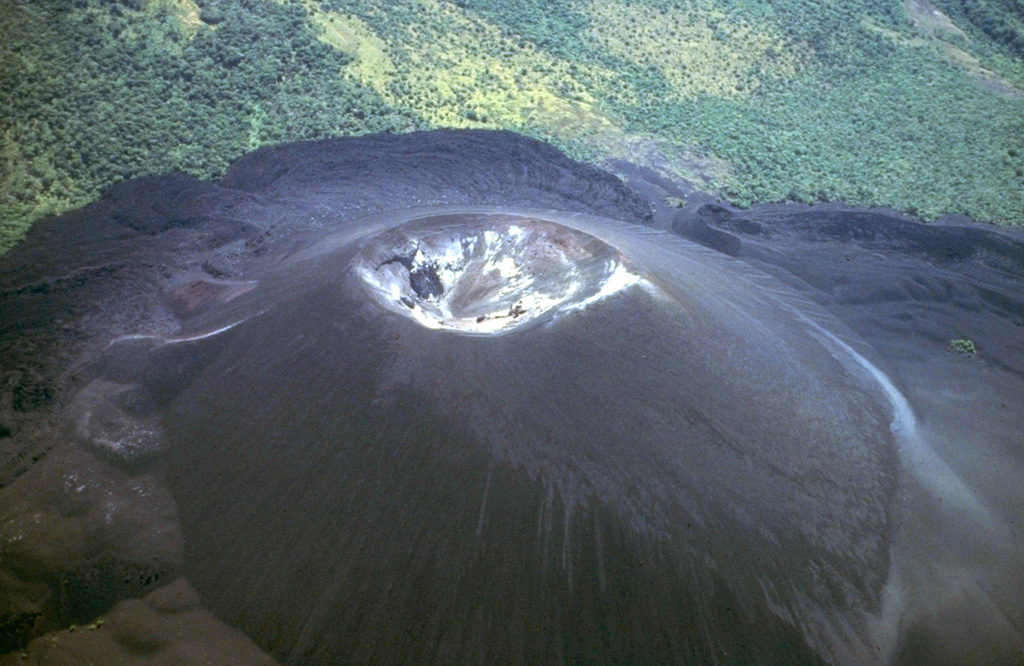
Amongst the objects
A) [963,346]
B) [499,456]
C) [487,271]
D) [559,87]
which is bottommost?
[499,456]

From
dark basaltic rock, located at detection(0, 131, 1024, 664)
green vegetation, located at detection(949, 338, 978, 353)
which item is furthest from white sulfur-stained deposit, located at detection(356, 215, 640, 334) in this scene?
green vegetation, located at detection(949, 338, 978, 353)

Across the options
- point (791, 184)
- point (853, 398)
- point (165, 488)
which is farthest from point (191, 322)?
point (791, 184)

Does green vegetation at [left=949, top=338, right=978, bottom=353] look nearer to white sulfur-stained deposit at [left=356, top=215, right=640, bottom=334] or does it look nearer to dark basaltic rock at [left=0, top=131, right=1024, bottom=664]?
dark basaltic rock at [left=0, top=131, right=1024, bottom=664]

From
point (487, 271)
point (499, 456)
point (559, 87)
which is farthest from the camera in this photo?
point (559, 87)

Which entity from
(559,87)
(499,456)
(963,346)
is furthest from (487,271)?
(559,87)

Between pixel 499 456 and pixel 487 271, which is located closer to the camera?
pixel 499 456

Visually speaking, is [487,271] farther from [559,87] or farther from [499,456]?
[559,87]

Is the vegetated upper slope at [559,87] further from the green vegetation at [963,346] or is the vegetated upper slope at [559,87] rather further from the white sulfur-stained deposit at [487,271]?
the white sulfur-stained deposit at [487,271]

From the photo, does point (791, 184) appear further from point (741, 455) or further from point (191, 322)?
point (191, 322)
